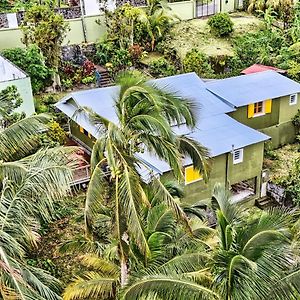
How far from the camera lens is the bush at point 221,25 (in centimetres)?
3553

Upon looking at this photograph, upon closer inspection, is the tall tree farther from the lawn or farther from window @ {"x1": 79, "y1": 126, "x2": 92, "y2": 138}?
the lawn

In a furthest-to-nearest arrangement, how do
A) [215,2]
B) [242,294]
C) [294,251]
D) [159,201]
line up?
[215,2], [159,201], [294,251], [242,294]

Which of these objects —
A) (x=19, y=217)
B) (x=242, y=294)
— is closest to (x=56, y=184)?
(x=19, y=217)

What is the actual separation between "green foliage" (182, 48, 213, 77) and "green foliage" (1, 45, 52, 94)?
333 inches

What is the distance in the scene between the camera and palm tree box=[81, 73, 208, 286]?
1084 cm

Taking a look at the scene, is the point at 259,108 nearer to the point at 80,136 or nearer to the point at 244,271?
the point at 80,136

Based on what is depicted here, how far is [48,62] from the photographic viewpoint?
96.8ft

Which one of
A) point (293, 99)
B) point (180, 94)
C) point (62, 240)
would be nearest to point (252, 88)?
point (293, 99)

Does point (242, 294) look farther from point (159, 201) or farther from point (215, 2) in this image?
point (215, 2)

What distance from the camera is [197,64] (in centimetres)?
3147

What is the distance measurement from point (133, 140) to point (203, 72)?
20767 millimetres

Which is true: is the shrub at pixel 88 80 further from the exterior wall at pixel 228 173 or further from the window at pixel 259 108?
the exterior wall at pixel 228 173

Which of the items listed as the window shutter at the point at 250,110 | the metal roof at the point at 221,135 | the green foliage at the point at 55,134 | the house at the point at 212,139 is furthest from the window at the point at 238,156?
the green foliage at the point at 55,134

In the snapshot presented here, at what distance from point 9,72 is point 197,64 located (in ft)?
39.4
